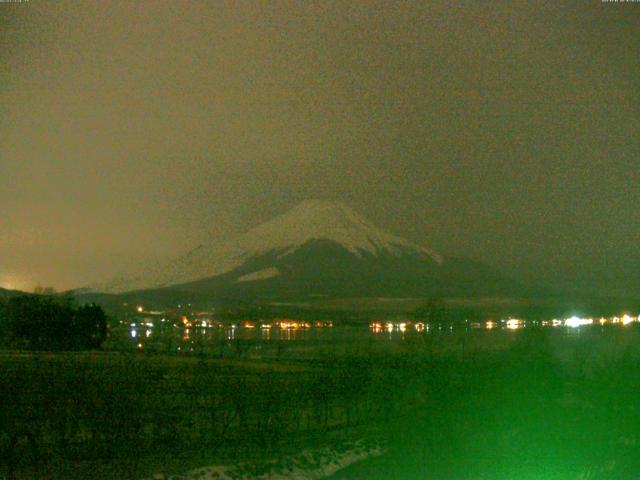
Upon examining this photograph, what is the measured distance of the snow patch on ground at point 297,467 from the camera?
14.7 m

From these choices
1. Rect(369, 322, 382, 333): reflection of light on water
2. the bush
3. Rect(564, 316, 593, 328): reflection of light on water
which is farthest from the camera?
Rect(369, 322, 382, 333): reflection of light on water

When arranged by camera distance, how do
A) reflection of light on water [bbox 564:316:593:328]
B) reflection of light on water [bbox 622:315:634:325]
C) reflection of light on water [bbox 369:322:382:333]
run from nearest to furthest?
reflection of light on water [bbox 622:315:634:325]
reflection of light on water [bbox 564:316:593:328]
reflection of light on water [bbox 369:322:382:333]

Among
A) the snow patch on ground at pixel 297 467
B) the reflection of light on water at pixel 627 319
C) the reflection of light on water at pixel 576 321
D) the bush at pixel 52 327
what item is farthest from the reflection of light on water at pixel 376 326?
the snow patch on ground at pixel 297 467

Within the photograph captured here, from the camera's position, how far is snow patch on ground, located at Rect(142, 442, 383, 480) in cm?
1467

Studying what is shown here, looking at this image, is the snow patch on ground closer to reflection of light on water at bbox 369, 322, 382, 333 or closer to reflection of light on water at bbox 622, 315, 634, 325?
reflection of light on water at bbox 622, 315, 634, 325

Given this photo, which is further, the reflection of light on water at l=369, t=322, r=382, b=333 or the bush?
the reflection of light on water at l=369, t=322, r=382, b=333

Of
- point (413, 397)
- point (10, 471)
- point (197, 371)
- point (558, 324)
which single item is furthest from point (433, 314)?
point (10, 471)

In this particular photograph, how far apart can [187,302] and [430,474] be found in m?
114

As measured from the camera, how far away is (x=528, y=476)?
15.1 metres

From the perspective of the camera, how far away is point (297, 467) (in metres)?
16.2

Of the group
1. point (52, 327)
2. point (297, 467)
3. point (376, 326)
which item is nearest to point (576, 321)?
point (376, 326)

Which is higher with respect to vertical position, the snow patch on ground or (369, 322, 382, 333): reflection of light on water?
(369, 322, 382, 333): reflection of light on water

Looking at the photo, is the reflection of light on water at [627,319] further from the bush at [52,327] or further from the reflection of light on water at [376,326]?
the bush at [52,327]

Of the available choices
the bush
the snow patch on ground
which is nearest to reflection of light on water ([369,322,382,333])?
the bush
